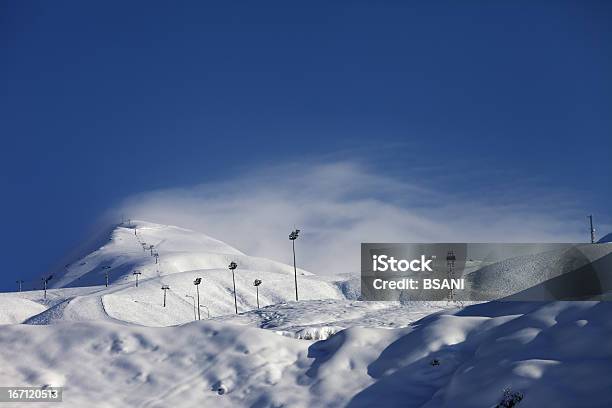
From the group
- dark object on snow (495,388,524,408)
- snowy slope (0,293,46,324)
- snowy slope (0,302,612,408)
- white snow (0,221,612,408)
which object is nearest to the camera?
dark object on snow (495,388,524,408)

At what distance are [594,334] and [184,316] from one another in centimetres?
17253

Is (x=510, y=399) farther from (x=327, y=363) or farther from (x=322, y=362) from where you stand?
(x=322, y=362)

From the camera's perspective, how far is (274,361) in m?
27.7

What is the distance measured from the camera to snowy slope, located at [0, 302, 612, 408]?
2158cm

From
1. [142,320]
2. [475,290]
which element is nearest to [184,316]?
[142,320]

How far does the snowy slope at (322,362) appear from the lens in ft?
70.8

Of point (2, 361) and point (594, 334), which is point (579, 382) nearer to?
point (594, 334)

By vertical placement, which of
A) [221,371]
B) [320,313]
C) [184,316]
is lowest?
[184,316]

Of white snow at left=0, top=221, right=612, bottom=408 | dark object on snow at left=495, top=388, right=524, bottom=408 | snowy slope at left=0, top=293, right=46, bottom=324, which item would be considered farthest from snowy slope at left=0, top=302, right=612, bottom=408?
snowy slope at left=0, top=293, right=46, bottom=324

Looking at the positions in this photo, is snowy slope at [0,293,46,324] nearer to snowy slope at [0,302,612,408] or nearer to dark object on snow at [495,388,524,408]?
snowy slope at [0,302,612,408]

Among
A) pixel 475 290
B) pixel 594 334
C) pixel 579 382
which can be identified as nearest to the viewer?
pixel 579 382

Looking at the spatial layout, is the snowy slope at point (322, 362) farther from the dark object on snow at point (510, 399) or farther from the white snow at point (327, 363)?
the dark object on snow at point (510, 399)

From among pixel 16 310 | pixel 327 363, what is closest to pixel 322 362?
pixel 327 363

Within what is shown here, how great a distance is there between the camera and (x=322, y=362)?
27.3 metres
